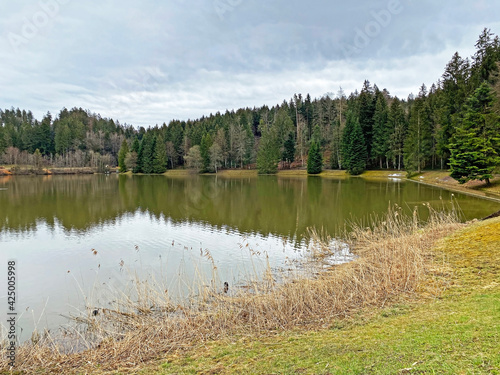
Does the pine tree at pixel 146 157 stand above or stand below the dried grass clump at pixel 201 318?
above

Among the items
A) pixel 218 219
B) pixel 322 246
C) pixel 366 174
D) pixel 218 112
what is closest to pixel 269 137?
pixel 366 174

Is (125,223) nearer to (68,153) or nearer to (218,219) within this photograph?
(218,219)

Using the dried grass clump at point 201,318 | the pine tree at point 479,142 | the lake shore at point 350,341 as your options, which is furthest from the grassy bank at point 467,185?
the lake shore at point 350,341

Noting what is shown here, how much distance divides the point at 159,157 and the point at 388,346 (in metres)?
93.7

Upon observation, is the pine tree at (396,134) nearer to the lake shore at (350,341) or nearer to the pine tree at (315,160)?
the pine tree at (315,160)

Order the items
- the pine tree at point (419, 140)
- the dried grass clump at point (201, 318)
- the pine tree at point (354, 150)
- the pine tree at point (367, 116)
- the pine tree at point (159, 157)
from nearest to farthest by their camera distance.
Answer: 1. the dried grass clump at point (201, 318)
2. the pine tree at point (419, 140)
3. the pine tree at point (354, 150)
4. the pine tree at point (367, 116)
5. the pine tree at point (159, 157)

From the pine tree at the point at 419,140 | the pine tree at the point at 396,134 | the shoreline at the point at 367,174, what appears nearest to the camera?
the shoreline at the point at 367,174

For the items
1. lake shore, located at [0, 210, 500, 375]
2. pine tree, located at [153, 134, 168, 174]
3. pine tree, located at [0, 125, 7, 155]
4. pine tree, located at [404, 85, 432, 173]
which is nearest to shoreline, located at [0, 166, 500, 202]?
pine tree, located at [404, 85, 432, 173]

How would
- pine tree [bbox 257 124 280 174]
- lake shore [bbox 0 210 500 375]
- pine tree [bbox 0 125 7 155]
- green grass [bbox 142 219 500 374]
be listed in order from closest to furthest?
1. green grass [bbox 142 219 500 374]
2. lake shore [bbox 0 210 500 375]
3. pine tree [bbox 257 124 280 174]
4. pine tree [bbox 0 125 7 155]

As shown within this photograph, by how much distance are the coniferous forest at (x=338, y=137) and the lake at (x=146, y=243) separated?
1220 cm

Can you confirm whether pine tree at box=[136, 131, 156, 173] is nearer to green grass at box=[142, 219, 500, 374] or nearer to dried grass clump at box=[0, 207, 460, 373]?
dried grass clump at box=[0, 207, 460, 373]

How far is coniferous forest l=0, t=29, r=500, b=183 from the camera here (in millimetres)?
32469

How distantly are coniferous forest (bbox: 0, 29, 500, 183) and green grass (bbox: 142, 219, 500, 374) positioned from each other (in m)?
30.6

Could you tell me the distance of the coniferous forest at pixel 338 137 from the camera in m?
32.5
